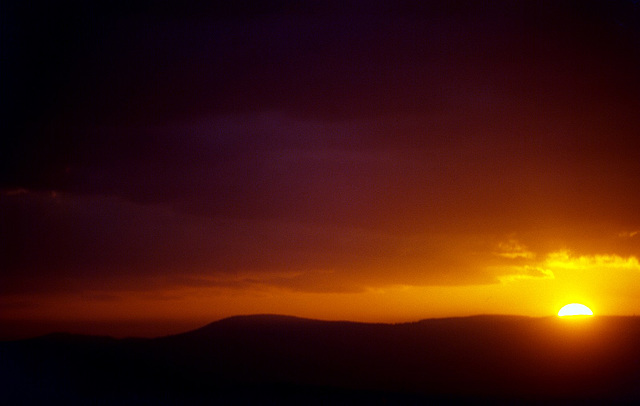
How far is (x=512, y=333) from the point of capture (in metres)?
26.1

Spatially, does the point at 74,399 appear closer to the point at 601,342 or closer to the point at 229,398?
the point at 229,398

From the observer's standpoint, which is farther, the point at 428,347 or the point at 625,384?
the point at 428,347

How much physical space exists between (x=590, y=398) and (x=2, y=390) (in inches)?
581

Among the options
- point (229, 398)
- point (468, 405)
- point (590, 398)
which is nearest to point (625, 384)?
point (590, 398)

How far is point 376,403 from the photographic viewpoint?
17.5 m

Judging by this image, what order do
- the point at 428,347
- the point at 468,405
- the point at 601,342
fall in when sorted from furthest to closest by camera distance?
the point at 428,347
the point at 601,342
the point at 468,405

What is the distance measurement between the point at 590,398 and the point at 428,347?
7310 mm

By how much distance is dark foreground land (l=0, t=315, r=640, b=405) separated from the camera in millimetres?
18875

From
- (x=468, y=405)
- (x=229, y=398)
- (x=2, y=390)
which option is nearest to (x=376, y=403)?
(x=468, y=405)

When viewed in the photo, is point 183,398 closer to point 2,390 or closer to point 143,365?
point 2,390

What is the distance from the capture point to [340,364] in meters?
23.5

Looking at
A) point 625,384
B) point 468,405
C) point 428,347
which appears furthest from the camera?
point 428,347

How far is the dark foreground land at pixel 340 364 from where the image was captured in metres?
18.9

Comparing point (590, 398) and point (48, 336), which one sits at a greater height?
point (48, 336)
